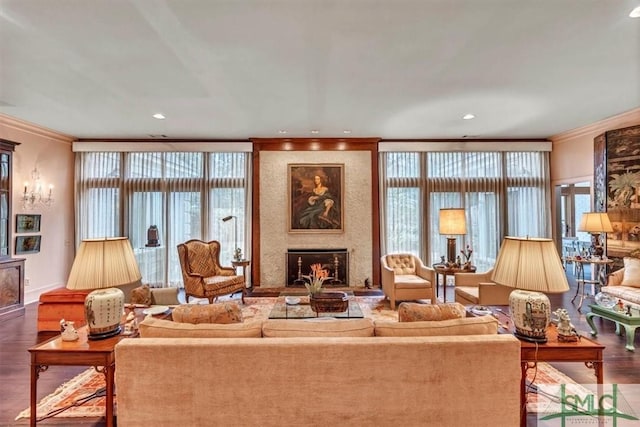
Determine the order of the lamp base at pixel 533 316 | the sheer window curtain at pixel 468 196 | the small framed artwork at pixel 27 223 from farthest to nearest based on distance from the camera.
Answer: the sheer window curtain at pixel 468 196, the small framed artwork at pixel 27 223, the lamp base at pixel 533 316

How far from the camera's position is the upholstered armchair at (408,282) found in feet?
16.1

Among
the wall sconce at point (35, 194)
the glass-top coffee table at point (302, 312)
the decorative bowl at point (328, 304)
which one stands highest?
the wall sconce at point (35, 194)

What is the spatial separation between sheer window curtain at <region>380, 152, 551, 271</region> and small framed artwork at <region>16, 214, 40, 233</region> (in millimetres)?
6520

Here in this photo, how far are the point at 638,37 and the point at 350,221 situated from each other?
4.63 metres

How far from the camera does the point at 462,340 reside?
71.4 inches

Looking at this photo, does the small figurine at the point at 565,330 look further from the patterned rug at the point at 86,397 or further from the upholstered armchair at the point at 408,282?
the upholstered armchair at the point at 408,282

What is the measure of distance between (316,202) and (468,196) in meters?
3.25

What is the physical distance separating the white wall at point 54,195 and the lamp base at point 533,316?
22.9ft

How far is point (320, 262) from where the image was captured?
642 cm

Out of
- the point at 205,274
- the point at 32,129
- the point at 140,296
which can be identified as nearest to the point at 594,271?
the point at 205,274

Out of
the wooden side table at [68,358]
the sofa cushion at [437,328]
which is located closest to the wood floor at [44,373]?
the wooden side table at [68,358]

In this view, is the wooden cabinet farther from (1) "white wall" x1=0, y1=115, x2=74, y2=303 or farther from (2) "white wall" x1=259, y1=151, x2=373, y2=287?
(2) "white wall" x1=259, y1=151, x2=373, y2=287

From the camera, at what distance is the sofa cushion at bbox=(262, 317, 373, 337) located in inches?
74.2

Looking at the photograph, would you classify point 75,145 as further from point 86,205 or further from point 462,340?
point 462,340
